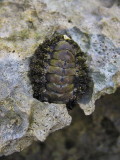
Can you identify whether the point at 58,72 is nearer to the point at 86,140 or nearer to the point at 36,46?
the point at 36,46

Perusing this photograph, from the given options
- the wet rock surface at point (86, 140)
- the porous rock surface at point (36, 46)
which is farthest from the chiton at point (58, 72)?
the wet rock surface at point (86, 140)

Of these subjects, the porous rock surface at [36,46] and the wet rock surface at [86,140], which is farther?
the wet rock surface at [86,140]

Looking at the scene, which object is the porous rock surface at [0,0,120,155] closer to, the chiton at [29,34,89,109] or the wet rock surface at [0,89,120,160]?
the chiton at [29,34,89,109]

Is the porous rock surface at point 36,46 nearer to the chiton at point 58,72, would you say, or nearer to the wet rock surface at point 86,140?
the chiton at point 58,72

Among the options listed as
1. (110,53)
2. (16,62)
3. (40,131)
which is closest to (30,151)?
(40,131)

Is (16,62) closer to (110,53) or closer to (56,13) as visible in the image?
(56,13)

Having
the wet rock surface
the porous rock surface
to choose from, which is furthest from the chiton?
the wet rock surface
